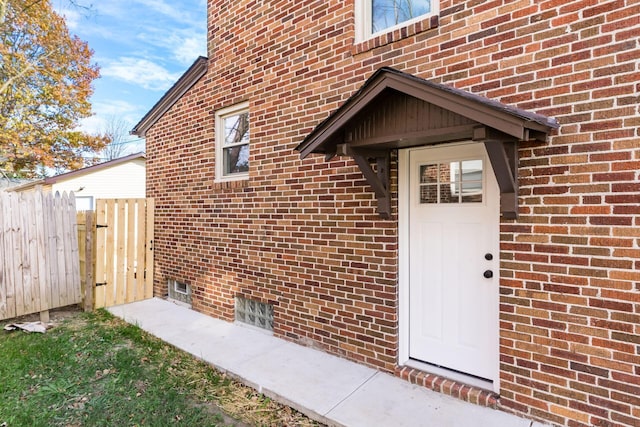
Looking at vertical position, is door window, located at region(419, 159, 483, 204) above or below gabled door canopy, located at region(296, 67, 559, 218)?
below

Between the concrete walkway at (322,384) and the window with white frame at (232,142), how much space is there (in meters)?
2.35

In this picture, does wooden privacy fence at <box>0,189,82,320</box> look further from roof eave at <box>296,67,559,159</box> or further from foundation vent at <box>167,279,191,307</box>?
roof eave at <box>296,67,559,159</box>

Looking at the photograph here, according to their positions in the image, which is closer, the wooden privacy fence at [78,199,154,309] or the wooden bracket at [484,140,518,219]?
the wooden bracket at [484,140,518,219]

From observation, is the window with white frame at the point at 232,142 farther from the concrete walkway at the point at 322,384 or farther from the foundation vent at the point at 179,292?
the concrete walkway at the point at 322,384

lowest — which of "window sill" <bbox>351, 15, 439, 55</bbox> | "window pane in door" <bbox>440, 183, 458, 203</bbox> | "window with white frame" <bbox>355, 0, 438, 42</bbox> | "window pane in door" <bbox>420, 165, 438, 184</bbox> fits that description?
"window pane in door" <bbox>440, 183, 458, 203</bbox>

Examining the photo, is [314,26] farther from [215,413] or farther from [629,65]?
[215,413]

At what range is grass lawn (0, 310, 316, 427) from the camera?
9.79 ft

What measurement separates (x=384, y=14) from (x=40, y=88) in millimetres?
17760

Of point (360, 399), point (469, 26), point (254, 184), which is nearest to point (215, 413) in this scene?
point (360, 399)

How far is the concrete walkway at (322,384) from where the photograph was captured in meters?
2.87

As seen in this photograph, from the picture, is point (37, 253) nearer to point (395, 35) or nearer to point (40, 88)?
point (395, 35)

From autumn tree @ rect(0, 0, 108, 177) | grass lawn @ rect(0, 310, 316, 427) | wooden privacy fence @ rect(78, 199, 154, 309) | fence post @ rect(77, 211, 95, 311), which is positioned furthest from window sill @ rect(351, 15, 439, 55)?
autumn tree @ rect(0, 0, 108, 177)

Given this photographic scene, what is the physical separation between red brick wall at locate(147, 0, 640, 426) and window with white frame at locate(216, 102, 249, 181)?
0.16 m

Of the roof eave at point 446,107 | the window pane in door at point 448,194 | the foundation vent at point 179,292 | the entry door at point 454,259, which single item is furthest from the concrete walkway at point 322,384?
the roof eave at point 446,107
